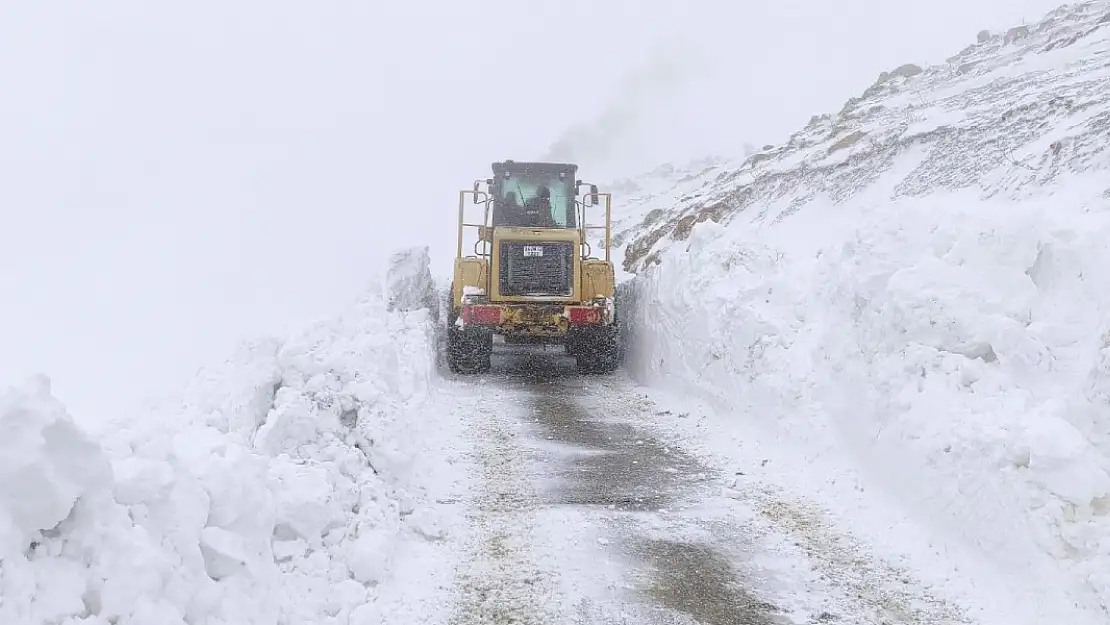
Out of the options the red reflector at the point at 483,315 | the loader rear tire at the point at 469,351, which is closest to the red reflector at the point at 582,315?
the red reflector at the point at 483,315

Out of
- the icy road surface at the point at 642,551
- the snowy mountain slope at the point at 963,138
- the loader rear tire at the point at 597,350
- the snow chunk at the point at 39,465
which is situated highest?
the snowy mountain slope at the point at 963,138

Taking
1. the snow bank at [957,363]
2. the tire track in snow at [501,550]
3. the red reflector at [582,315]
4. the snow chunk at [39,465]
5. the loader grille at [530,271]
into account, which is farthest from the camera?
the loader grille at [530,271]

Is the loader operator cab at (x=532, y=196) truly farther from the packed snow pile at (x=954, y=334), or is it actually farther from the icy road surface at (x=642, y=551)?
the icy road surface at (x=642, y=551)

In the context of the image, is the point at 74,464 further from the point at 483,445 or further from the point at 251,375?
the point at 483,445

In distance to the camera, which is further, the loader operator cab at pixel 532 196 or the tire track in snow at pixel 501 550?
the loader operator cab at pixel 532 196

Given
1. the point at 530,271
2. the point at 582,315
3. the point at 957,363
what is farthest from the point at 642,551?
the point at 530,271

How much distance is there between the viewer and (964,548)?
5.20m

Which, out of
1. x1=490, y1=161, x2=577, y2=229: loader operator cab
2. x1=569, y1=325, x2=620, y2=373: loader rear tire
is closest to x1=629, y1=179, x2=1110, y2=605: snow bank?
x1=569, y1=325, x2=620, y2=373: loader rear tire

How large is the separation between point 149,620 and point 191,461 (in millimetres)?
1153

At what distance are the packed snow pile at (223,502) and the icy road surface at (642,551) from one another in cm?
62

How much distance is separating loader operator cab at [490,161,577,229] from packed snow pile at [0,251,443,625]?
693 cm

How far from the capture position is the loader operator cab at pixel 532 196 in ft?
45.6

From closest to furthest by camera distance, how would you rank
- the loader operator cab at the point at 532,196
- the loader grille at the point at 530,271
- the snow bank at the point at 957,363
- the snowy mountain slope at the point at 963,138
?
the snow bank at the point at 957,363
the snowy mountain slope at the point at 963,138
the loader grille at the point at 530,271
the loader operator cab at the point at 532,196

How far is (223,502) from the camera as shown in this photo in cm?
414
